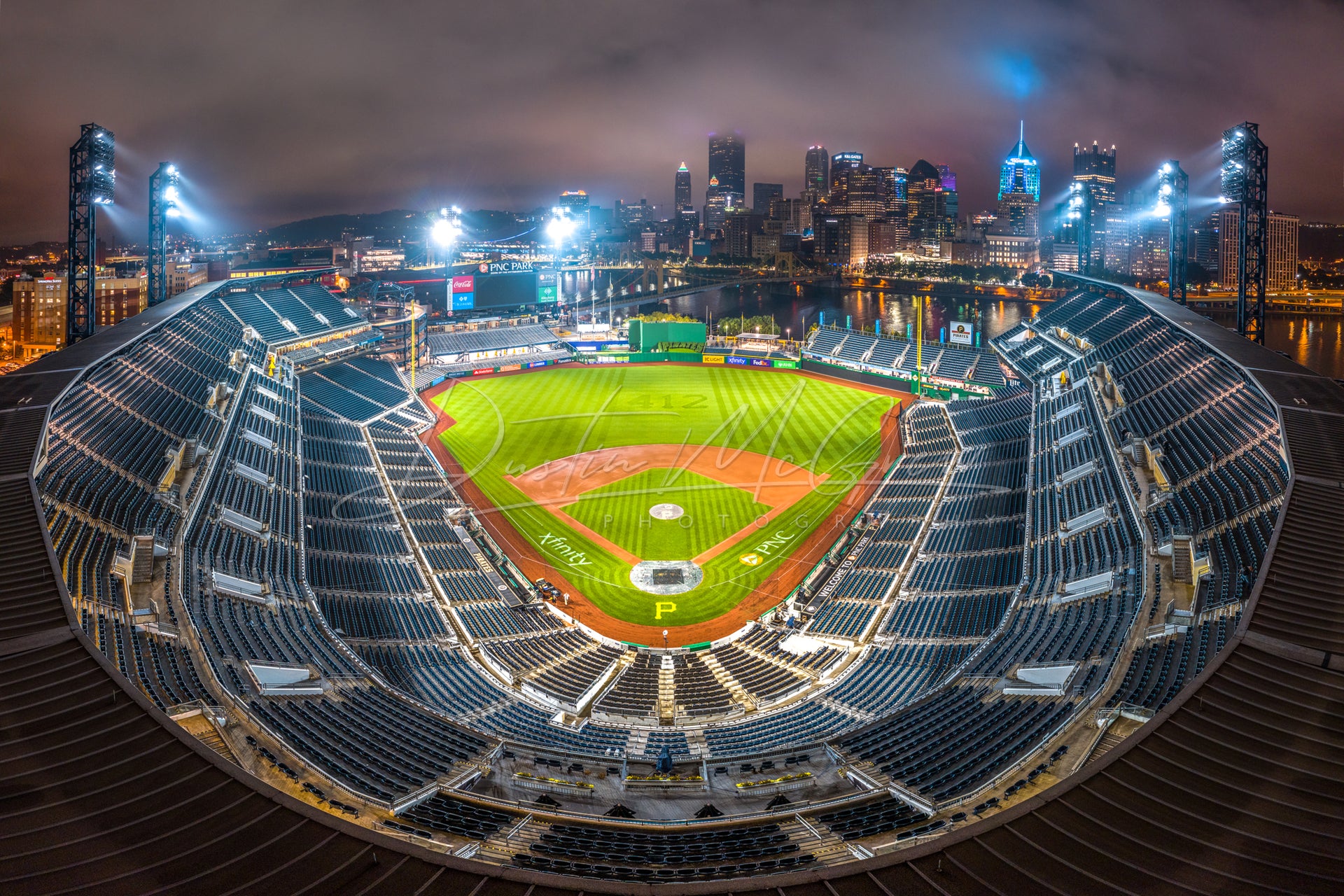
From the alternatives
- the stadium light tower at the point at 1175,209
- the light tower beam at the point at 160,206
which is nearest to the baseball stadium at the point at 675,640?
the light tower beam at the point at 160,206

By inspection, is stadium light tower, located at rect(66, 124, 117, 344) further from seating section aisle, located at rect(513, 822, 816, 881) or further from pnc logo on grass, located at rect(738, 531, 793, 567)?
seating section aisle, located at rect(513, 822, 816, 881)

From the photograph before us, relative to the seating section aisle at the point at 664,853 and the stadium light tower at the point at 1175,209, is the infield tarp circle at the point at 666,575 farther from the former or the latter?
the stadium light tower at the point at 1175,209

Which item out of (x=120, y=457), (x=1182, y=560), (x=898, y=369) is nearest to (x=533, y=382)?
(x=898, y=369)

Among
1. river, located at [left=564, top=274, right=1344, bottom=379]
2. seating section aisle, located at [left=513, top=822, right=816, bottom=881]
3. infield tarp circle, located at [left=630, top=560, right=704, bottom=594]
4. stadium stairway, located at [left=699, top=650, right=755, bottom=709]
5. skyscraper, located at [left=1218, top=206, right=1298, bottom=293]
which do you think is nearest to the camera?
seating section aisle, located at [left=513, top=822, right=816, bottom=881]

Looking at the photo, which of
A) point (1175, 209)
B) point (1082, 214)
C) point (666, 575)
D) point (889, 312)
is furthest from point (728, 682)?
point (889, 312)

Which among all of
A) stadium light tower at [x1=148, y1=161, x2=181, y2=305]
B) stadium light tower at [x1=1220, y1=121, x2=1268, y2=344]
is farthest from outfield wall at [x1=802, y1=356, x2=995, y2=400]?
stadium light tower at [x1=148, y1=161, x2=181, y2=305]

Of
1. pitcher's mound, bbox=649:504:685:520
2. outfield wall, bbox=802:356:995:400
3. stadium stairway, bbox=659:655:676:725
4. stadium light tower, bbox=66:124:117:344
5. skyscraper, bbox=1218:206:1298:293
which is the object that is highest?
skyscraper, bbox=1218:206:1298:293

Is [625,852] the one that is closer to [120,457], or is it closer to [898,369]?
[120,457]

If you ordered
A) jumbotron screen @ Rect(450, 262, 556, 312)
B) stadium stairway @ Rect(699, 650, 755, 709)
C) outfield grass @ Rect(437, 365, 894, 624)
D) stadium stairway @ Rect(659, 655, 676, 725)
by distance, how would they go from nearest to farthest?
stadium stairway @ Rect(659, 655, 676, 725)
stadium stairway @ Rect(699, 650, 755, 709)
outfield grass @ Rect(437, 365, 894, 624)
jumbotron screen @ Rect(450, 262, 556, 312)
